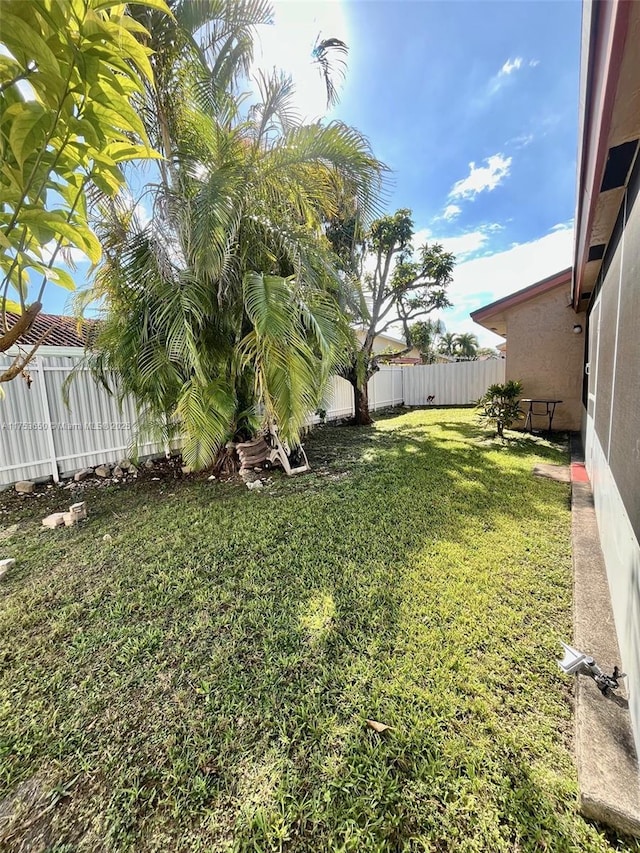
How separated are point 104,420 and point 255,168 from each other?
4836 millimetres

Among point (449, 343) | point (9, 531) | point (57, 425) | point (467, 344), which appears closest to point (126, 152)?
point (9, 531)

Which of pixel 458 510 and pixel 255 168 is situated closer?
pixel 458 510

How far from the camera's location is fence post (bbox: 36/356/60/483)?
5410mm

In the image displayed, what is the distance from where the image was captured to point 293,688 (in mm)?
1931

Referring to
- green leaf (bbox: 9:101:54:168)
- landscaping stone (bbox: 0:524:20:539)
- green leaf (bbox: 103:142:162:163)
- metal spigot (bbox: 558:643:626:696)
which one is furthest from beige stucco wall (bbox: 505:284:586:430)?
landscaping stone (bbox: 0:524:20:539)

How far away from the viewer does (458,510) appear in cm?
418

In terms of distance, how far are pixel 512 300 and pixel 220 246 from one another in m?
7.31

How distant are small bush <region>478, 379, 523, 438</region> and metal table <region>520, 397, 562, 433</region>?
1.60 feet

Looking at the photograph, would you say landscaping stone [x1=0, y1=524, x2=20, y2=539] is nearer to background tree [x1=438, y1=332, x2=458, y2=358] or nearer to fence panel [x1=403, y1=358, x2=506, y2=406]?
fence panel [x1=403, y1=358, x2=506, y2=406]

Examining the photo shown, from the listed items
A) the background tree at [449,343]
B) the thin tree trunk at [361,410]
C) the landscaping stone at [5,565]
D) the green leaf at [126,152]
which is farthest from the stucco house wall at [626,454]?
the background tree at [449,343]

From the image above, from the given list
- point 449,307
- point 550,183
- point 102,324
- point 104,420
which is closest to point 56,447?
point 104,420

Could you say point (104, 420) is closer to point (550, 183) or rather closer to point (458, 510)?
point (458, 510)

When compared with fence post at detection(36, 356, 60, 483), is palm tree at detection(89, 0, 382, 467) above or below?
above

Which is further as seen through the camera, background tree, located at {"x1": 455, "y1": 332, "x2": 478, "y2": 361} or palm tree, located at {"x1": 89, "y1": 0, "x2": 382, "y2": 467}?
background tree, located at {"x1": 455, "y1": 332, "x2": 478, "y2": 361}
